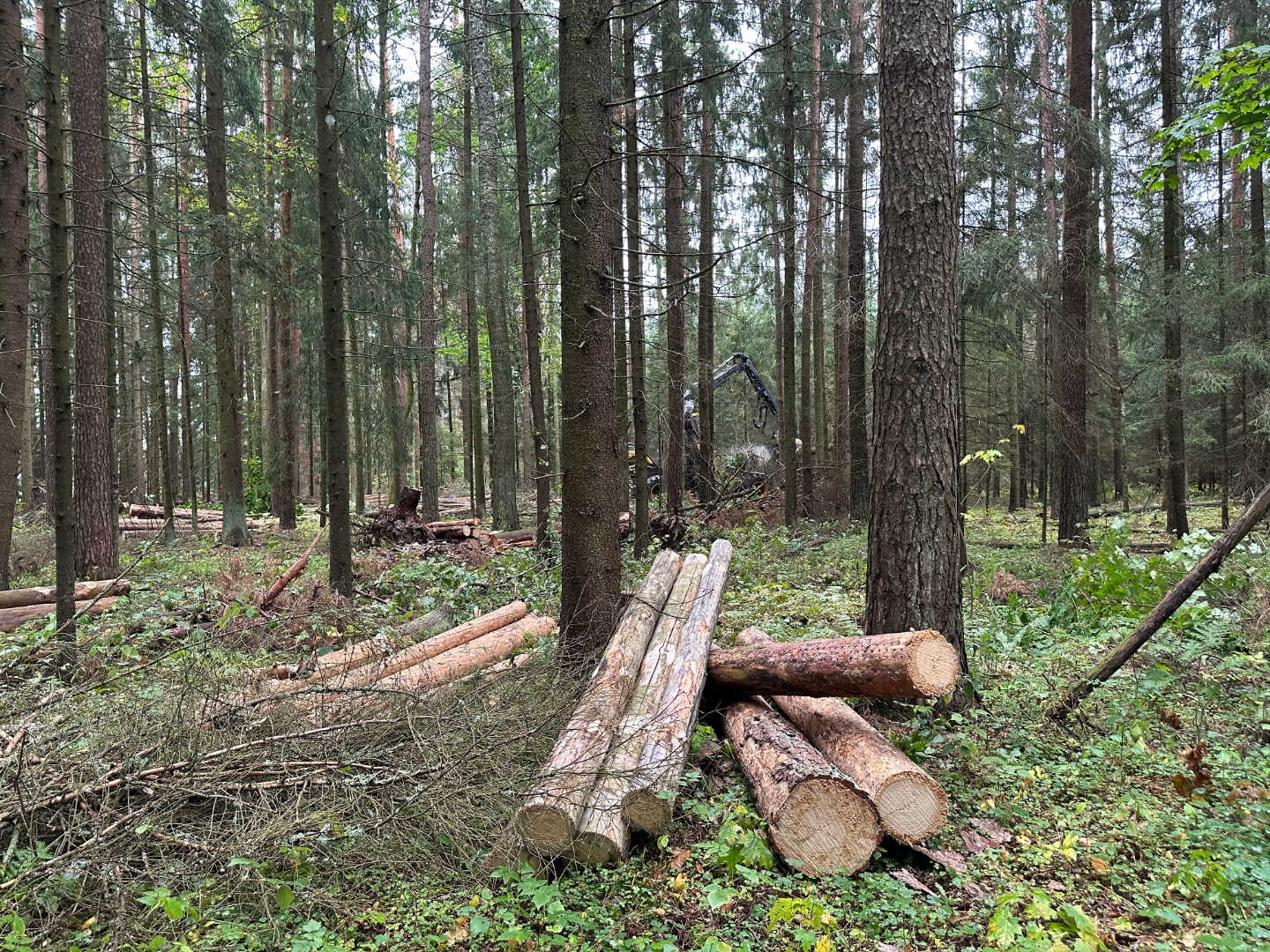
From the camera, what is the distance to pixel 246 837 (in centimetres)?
297

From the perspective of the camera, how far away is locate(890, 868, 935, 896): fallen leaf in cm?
303

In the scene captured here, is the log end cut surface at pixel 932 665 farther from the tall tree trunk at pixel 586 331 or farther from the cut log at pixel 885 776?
the tall tree trunk at pixel 586 331

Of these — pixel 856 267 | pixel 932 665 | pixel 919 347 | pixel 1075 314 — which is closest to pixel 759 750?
pixel 932 665

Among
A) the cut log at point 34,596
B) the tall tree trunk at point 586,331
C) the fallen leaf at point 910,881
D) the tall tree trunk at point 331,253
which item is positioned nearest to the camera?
the fallen leaf at point 910,881

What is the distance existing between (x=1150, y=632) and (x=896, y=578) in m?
1.47

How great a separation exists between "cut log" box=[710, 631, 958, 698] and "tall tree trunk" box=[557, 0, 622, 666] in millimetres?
1468

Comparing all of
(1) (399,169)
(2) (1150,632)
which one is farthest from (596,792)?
(1) (399,169)

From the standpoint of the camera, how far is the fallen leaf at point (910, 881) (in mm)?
3029

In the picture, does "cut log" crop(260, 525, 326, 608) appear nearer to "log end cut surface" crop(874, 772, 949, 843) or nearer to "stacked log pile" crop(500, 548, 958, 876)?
"stacked log pile" crop(500, 548, 958, 876)

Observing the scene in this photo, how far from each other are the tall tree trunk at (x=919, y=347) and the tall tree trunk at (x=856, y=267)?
7.78 metres

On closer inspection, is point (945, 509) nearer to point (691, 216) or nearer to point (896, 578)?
point (896, 578)

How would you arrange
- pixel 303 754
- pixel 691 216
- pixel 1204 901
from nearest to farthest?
pixel 1204 901, pixel 303 754, pixel 691 216

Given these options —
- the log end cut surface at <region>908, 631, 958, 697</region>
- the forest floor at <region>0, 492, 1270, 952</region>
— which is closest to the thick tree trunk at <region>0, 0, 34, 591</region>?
the forest floor at <region>0, 492, 1270, 952</region>

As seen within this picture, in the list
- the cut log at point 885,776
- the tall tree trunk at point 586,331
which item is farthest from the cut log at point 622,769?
the cut log at point 885,776
